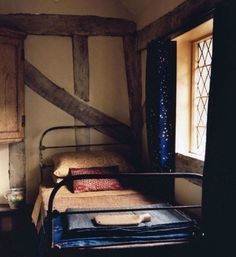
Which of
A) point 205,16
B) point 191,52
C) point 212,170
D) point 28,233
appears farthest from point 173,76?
point 28,233

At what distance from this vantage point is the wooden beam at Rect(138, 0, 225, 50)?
2861mm

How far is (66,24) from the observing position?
446cm

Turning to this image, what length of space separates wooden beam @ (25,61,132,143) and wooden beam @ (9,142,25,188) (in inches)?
24.3

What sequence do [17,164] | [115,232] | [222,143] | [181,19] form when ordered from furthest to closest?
[17,164] → [181,19] → [115,232] → [222,143]

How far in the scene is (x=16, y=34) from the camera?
400 cm

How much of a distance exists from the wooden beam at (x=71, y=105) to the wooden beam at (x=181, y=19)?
938 mm

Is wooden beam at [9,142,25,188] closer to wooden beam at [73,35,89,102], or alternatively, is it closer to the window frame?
wooden beam at [73,35,89,102]

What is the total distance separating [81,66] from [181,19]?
5.19 ft

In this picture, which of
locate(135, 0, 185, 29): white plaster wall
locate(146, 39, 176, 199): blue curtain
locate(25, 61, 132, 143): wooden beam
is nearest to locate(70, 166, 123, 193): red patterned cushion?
locate(146, 39, 176, 199): blue curtain

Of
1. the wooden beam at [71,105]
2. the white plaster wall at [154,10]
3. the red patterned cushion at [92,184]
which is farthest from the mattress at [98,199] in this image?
the white plaster wall at [154,10]

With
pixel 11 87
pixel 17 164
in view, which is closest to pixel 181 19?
pixel 11 87

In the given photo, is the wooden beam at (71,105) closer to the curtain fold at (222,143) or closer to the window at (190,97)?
the window at (190,97)

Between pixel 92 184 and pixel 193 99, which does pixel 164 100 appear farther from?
pixel 92 184

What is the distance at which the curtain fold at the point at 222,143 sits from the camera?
2.22m
